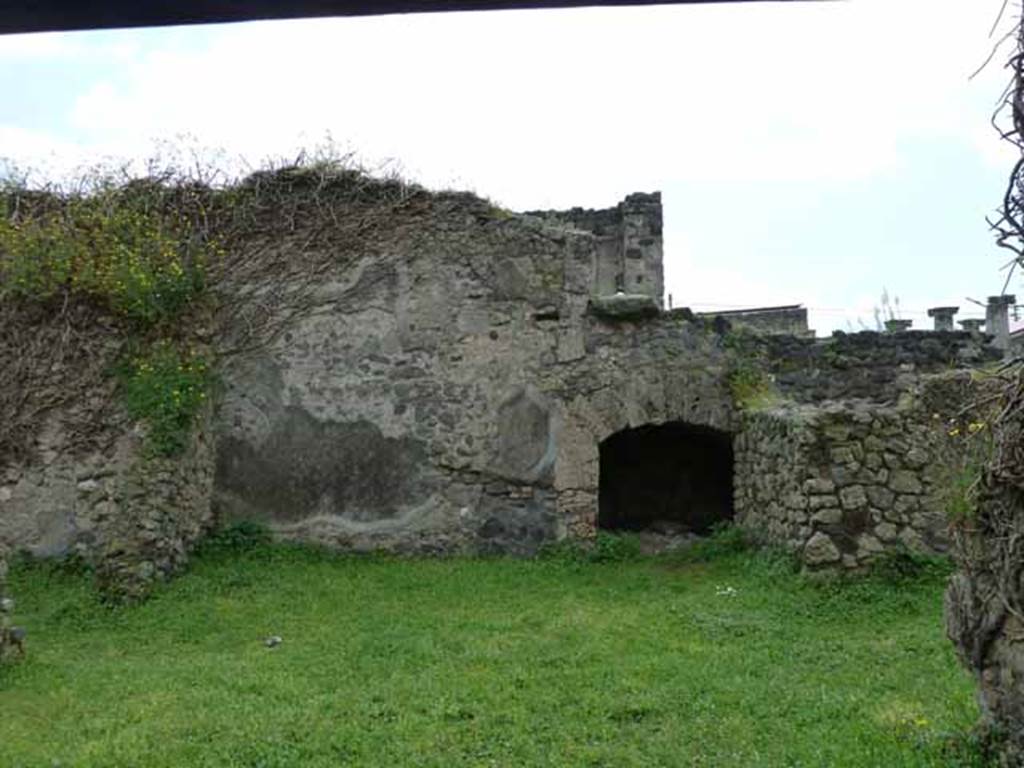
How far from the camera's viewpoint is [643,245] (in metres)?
12.7

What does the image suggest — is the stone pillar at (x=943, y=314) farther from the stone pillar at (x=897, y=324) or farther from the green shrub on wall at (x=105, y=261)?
the green shrub on wall at (x=105, y=261)

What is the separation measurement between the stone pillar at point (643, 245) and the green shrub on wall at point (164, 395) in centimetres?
628

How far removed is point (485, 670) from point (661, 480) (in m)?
5.88

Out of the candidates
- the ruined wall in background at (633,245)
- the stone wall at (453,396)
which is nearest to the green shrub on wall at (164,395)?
the stone wall at (453,396)

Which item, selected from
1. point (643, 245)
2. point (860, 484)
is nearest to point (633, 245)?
point (643, 245)

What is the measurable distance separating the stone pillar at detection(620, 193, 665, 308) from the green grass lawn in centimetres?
526

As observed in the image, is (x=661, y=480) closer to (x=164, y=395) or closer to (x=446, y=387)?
(x=446, y=387)

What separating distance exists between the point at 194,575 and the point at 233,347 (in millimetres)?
2250

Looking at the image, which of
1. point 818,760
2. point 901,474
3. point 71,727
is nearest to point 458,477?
point 901,474

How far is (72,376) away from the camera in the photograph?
792cm

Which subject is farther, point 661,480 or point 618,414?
point 661,480

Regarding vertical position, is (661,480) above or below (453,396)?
below

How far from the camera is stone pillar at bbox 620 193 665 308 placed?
1259 centimetres

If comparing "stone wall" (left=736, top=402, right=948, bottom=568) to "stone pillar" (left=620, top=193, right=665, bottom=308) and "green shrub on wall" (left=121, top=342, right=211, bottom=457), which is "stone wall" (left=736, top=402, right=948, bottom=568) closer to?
"green shrub on wall" (left=121, top=342, right=211, bottom=457)
